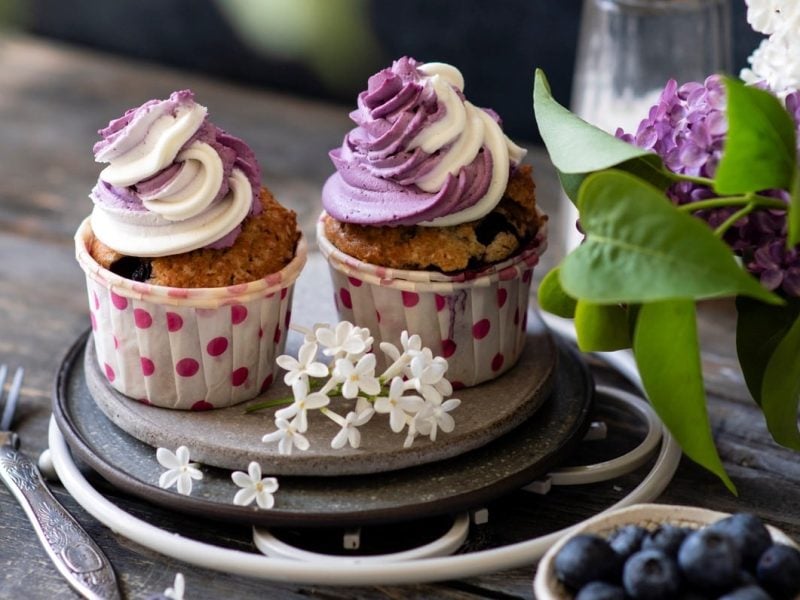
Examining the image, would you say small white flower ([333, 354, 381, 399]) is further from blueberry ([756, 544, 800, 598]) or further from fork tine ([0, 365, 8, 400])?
fork tine ([0, 365, 8, 400])

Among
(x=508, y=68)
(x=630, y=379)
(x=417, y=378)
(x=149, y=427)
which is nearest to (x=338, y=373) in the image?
(x=417, y=378)

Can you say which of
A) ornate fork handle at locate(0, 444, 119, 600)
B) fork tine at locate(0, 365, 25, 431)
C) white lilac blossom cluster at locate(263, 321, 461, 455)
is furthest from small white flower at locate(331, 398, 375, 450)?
fork tine at locate(0, 365, 25, 431)

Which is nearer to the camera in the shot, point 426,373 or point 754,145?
point 754,145

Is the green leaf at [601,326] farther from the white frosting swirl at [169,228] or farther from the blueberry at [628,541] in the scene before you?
the white frosting swirl at [169,228]

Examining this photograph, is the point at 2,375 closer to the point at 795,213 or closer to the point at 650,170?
the point at 650,170

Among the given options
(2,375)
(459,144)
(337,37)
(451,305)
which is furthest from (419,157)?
(337,37)

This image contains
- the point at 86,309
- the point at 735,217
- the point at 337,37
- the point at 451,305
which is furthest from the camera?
the point at 337,37

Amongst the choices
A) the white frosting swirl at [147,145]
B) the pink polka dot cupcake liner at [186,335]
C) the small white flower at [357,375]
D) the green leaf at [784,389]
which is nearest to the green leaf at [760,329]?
the green leaf at [784,389]
